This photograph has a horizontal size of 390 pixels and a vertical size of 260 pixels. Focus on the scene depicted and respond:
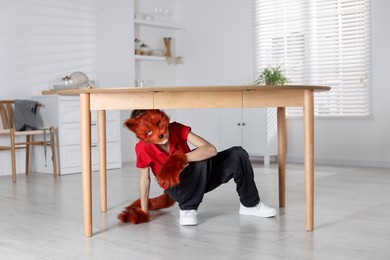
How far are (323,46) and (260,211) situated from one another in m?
3.31

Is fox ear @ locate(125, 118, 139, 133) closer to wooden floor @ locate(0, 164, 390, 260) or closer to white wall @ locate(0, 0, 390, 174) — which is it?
wooden floor @ locate(0, 164, 390, 260)

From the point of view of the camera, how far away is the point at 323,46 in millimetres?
5695

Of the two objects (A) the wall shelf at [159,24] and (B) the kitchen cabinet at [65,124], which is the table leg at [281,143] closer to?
(B) the kitchen cabinet at [65,124]

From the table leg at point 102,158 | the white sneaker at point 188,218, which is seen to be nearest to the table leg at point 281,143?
the white sneaker at point 188,218

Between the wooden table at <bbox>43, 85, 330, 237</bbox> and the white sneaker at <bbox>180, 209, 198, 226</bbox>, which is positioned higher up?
the wooden table at <bbox>43, 85, 330, 237</bbox>

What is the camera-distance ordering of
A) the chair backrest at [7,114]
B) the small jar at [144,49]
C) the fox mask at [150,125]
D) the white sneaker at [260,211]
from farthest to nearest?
the small jar at [144,49]
the chair backrest at [7,114]
the white sneaker at [260,211]
the fox mask at [150,125]

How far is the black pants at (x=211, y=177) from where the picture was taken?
269 centimetres

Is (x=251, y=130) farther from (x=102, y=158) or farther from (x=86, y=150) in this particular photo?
(x=86, y=150)

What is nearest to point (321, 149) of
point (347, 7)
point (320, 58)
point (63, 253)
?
point (320, 58)

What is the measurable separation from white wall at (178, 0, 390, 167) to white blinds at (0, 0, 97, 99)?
145 cm

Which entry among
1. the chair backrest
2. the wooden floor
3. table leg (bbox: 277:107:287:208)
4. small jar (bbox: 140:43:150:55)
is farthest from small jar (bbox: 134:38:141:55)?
table leg (bbox: 277:107:287:208)

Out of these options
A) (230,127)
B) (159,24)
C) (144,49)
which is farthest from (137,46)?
(230,127)

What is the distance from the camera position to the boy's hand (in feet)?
8.07

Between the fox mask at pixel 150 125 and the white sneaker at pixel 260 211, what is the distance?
2.11ft
